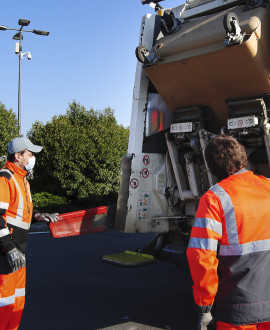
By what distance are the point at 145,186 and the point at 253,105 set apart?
1475 mm

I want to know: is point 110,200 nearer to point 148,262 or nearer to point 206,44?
point 148,262

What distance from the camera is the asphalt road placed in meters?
3.69

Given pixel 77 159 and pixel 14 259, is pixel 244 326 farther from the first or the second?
pixel 77 159

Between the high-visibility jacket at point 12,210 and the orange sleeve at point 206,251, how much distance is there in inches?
56.2

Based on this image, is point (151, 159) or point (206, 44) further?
point (151, 159)

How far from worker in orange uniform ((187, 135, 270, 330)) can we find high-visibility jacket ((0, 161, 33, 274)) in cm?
143

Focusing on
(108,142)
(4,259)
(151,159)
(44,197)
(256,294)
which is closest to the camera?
(256,294)

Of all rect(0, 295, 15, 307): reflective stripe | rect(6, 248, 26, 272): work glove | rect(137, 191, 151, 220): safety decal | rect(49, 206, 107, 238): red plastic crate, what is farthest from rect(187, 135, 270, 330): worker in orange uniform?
rect(137, 191, 151, 220): safety decal

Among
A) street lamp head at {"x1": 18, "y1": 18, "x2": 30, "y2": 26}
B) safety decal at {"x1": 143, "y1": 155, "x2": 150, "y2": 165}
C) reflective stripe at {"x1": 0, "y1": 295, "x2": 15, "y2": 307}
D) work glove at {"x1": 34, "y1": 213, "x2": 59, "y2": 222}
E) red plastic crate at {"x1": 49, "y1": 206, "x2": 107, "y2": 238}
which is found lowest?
reflective stripe at {"x1": 0, "y1": 295, "x2": 15, "y2": 307}

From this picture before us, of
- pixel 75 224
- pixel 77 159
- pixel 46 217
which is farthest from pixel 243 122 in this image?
pixel 77 159

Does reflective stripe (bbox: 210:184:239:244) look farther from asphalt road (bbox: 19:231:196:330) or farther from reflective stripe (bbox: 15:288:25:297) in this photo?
asphalt road (bbox: 19:231:196:330)

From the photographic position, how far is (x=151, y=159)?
4578 mm

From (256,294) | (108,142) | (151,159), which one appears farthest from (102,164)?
(256,294)

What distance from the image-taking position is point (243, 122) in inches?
150
